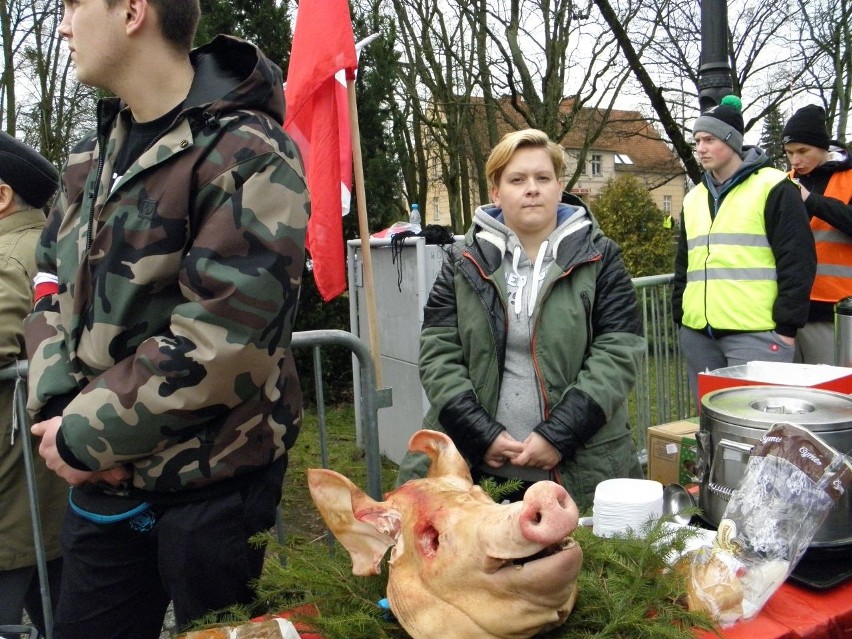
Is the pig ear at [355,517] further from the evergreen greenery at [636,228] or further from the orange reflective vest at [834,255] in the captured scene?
the evergreen greenery at [636,228]

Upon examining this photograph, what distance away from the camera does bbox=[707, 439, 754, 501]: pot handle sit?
65.1 inches

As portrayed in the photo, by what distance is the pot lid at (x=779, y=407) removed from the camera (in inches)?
64.4

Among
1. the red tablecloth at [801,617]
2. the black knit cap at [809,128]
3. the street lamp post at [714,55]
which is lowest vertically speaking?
the red tablecloth at [801,617]

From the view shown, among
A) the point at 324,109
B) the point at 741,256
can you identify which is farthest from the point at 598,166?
the point at 741,256

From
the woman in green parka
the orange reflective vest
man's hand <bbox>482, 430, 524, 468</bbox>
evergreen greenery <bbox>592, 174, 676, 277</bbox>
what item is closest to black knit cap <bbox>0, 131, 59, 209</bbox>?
the woman in green parka

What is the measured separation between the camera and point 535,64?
15109mm

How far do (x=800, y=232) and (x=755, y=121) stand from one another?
1742 cm

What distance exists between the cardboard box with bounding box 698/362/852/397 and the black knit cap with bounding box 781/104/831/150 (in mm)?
2501

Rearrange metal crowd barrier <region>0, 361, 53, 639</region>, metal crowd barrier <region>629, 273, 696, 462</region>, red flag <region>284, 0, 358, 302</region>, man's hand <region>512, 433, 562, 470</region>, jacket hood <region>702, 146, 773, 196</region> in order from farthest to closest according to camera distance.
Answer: metal crowd barrier <region>629, 273, 696, 462</region>
red flag <region>284, 0, 358, 302</region>
jacket hood <region>702, 146, 773, 196</region>
metal crowd barrier <region>0, 361, 53, 639</region>
man's hand <region>512, 433, 562, 470</region>

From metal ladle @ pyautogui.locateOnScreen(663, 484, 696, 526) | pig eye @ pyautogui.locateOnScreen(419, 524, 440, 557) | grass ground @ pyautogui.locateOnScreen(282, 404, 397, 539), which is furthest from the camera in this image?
grass ground @ pyautogui.locateOnScreen(282, 404, 397, 539)

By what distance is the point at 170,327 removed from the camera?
1.55 meters

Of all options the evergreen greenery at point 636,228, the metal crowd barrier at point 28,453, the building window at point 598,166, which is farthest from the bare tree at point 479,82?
the building window at point 598,166

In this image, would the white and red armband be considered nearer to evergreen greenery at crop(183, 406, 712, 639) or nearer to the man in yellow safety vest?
evergreen greenery at crop(183, 406, 712, 639)

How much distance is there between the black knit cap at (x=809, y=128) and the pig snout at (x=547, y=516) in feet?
12.8
